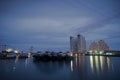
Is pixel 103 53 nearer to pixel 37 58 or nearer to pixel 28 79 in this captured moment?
pixel 37 58

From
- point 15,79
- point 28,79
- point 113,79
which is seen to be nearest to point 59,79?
point 28,79

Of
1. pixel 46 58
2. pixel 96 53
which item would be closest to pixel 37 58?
pixel 46 58

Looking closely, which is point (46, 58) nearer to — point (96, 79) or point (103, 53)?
point (96, 79)

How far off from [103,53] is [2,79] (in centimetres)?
14567

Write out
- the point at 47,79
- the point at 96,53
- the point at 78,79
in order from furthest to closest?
the point at 96,53 < the point at 47,79 < the point at 78,79

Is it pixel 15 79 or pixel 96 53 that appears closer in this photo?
pixel 15 79

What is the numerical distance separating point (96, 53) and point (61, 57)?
324ft

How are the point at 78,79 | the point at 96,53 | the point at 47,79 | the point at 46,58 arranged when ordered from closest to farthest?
the point at 78,79 < the point at 47,79 < the point at 46,58 < the point at 96,53

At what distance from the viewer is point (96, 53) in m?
150

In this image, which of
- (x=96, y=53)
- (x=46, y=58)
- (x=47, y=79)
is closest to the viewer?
→ (x=47, y=79)

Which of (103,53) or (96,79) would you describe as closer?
(96,79)

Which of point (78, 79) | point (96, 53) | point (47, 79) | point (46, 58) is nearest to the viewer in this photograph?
point (78, 79)

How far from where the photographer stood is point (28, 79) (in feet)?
57.4

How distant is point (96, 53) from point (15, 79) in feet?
460
